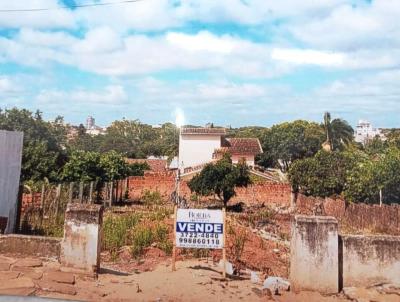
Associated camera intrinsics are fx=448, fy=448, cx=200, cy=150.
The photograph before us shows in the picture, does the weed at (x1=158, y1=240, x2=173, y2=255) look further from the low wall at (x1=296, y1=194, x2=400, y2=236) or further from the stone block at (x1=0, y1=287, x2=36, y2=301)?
the low wall at (x1=296, y1=194, x2=400, y2=236)

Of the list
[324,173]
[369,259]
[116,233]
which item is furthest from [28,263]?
[324,173]

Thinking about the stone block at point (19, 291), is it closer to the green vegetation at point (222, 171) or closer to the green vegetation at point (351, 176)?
the green vegetation at point (222, 171)

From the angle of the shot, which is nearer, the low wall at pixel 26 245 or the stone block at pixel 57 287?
the stone block at pixel 57 287

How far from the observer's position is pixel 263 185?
1139 inches

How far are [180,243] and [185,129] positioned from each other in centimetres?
3678

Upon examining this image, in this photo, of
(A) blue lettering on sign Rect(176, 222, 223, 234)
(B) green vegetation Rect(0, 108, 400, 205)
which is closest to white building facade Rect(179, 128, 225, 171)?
(B) green vegetation Rect(0, 108, 400, 205)

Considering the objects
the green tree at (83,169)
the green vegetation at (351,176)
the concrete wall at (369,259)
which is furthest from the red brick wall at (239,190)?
the concrete wall at (369,259)

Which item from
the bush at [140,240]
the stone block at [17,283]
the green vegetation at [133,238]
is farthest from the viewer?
the green vegetation at [133,238]

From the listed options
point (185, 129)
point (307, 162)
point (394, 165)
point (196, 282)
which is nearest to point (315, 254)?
point (196, 282)

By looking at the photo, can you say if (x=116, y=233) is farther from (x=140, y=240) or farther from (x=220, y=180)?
(x=220, y=180)

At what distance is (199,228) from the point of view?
8.07 m

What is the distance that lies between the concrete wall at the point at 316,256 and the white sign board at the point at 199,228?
148cm

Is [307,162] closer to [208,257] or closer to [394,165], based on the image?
[394,165]

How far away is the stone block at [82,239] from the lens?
7.49m
